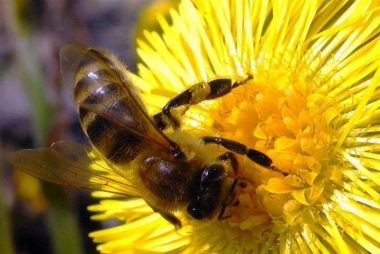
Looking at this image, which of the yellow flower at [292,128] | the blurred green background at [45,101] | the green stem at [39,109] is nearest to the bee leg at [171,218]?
the yellow flower at [292,128]

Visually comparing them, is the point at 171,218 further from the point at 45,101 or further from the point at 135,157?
the point at 45,101

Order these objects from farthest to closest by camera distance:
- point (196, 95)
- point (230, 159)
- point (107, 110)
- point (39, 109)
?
point (39, 109) < point (196, 95) < point (230, 159) < point (107, 110)

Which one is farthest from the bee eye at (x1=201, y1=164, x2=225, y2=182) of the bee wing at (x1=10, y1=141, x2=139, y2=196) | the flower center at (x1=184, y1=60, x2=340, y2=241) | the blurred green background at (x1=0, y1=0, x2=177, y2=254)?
the blurred green background at (x1=0, y1=0, x2=177, y2=254)

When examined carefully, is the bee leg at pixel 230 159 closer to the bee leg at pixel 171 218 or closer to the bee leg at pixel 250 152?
the bee leg at pixel 250 152

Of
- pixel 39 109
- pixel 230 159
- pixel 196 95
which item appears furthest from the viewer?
pixel 39 109

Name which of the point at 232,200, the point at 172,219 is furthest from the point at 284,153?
the point at 172,219

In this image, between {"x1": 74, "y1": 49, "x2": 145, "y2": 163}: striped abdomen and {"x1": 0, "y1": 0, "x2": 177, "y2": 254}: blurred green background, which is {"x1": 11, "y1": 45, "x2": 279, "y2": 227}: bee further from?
{"x1": 0, "y1": 0, "x2": 177, "y2": 254}: blurred green background
